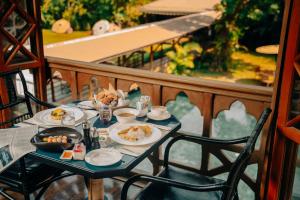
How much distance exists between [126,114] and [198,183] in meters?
0.68

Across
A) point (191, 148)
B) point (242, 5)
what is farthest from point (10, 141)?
point (242, 5)

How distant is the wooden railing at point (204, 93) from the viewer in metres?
2.33

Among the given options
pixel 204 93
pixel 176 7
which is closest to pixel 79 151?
pixel 204 93

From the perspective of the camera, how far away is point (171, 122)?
2.27 m

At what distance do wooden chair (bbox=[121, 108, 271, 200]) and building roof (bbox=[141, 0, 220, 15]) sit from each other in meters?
16.8

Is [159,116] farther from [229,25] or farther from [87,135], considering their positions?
[229,25]

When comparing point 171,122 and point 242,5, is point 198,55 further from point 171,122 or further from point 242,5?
point 171,122

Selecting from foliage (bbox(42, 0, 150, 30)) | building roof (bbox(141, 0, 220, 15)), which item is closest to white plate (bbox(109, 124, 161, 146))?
building roof (bbox(141, 0, 220, 15))

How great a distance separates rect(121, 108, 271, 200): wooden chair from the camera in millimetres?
1632

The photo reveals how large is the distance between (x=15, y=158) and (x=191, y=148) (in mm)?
6349

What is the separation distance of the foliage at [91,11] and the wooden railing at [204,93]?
1817 cm

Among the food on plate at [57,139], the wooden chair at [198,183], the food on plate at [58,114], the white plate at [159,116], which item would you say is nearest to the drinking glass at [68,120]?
the food on plate at [58,114]

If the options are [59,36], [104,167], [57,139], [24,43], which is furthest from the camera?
[59,36]

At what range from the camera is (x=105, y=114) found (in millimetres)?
2205
